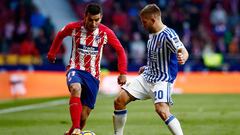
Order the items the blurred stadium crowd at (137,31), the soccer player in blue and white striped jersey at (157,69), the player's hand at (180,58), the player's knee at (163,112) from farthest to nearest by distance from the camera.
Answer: the blurred stadium crowd at (137,31) → the soccer player in blue and white striped jersey at (157,69) → the player's knee at (163,112) → the player's hand at (180,58)

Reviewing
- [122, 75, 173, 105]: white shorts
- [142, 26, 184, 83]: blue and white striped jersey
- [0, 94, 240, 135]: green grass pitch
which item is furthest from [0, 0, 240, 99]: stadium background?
[142, 26, 184, 83]: blue and white striped jersey

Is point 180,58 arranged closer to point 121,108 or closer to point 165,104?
point 165,104

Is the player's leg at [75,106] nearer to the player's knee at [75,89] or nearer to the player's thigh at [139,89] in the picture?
the player's knee at [75,89]

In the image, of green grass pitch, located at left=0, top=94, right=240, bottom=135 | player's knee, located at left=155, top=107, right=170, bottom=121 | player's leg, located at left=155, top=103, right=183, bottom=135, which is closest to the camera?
player's leg, located at left=155, top=103, right=183, bottom=135

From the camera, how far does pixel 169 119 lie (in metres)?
9.52

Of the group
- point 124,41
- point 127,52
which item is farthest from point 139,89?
point 127,52

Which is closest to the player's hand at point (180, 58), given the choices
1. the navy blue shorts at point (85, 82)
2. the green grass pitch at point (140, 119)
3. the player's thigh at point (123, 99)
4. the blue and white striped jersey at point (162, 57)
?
the blue and white striped jersey at point (162, 57)

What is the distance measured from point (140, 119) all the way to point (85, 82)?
4.00 meters

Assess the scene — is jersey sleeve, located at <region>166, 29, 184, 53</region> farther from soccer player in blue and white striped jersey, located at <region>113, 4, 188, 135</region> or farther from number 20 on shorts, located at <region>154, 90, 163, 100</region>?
number 20 on shorts, located at <region>154, 90, 163, 100</region>

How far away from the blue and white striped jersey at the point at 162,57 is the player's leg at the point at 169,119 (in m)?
0.42

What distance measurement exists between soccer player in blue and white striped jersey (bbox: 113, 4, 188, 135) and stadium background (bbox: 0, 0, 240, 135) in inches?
184

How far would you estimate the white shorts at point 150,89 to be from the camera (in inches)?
384

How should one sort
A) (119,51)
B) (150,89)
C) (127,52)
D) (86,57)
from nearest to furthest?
(150,89)
(86,57)
(119,51)
(127,52)

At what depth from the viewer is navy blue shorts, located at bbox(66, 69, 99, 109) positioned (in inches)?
398
